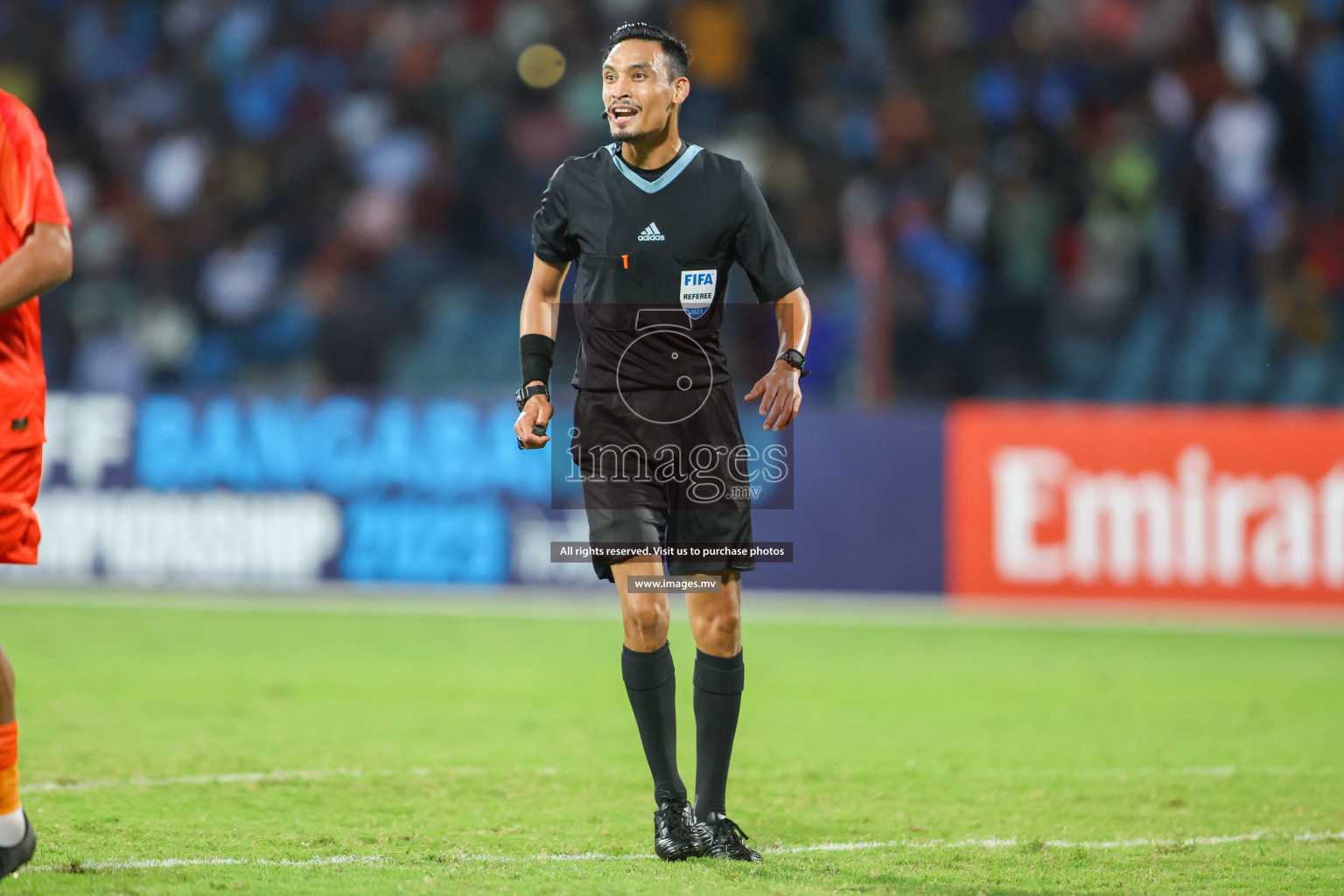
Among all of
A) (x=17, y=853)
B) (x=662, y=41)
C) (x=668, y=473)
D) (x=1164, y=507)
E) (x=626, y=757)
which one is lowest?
(x=626, y=757)

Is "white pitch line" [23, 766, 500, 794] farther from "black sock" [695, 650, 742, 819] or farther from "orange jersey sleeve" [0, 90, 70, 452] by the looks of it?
"orange jersey sleeve" [0, 90, 70, 452]

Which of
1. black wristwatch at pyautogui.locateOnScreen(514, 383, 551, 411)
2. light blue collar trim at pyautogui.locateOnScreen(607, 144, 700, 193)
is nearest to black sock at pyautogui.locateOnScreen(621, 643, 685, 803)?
black wristwatch at pyautogui.locateOnScreen(514, 383, 551, 411)

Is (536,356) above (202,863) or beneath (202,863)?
above

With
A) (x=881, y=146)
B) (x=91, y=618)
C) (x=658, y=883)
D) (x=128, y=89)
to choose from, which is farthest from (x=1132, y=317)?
(x=128, y=89)

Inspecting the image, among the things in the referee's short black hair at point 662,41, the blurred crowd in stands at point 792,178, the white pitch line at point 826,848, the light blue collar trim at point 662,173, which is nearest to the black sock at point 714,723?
the white pitch line at point 826,848

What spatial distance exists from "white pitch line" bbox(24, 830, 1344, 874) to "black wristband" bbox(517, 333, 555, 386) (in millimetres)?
1432

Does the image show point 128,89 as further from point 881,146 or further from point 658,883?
point 658,883

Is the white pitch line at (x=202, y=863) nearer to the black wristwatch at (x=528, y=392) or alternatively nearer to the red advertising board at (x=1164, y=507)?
the black wristwatch at (x=528, y=392)

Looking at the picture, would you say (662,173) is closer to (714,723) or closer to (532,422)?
(532,422)

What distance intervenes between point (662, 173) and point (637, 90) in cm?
26

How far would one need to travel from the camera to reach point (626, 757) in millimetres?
6566

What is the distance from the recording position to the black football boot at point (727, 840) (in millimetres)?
4703

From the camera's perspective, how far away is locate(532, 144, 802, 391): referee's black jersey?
490cm

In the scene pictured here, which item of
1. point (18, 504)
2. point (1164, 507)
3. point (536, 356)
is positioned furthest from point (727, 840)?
point (1164, 507)
